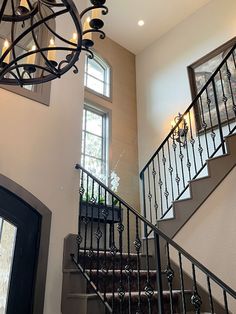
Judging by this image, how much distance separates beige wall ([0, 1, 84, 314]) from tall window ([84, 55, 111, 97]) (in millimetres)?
2905

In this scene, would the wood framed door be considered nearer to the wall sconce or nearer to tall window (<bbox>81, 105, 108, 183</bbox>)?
the wall sconce

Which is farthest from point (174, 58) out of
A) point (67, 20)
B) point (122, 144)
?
point (67, 20)

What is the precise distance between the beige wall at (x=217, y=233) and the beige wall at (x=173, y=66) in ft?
9.34

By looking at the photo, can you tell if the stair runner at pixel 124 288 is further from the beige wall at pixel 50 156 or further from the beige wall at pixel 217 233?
the beige wall at pixel 217 233

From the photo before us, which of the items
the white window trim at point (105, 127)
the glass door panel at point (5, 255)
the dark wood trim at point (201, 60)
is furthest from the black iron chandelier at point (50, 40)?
the dark wood trim at point (201, 60)

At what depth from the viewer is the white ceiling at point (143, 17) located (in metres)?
6.41

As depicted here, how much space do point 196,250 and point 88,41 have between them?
260 cm

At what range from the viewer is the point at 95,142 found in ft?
20.2

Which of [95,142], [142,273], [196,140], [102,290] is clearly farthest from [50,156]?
[196,140]

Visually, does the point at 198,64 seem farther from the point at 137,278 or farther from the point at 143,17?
the point at 137,278

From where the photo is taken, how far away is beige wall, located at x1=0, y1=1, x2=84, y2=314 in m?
3.01

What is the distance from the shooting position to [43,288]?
2842 millimetres

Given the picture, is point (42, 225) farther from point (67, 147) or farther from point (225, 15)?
point (225, 15)

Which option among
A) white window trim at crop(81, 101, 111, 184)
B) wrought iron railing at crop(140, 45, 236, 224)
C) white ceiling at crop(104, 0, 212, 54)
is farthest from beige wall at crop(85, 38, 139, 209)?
wrought iron railing at crop(140, 45, 236, 224)
